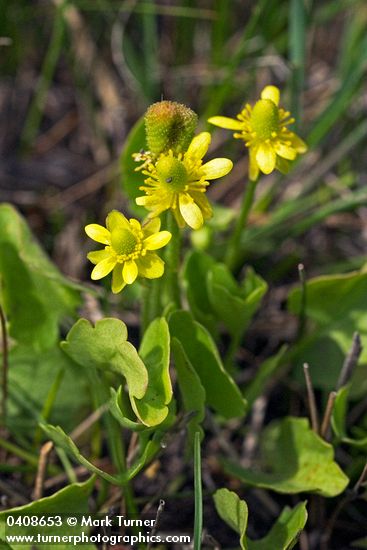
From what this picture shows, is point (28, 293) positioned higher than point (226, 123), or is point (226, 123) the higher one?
point (226, 123)

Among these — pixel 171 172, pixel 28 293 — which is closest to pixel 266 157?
pixel 171 172

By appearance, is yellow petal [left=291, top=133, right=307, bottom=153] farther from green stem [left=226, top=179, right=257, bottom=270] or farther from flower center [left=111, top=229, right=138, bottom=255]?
flower center [left=111, top=229, right=138, bottom=255]

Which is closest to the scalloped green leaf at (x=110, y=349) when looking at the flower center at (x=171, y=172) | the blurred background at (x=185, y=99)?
the flower center at (x=171, y=172)

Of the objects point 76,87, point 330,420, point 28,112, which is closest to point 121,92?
point 76,87

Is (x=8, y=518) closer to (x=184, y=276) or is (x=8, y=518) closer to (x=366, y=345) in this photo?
(x=184, y=276)

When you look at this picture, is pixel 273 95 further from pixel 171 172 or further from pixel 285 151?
pixel 171 172

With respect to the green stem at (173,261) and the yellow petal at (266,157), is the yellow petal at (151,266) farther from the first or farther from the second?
the yellow petal at (266,157)
